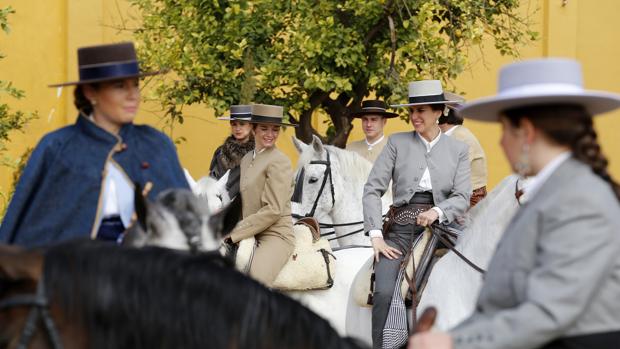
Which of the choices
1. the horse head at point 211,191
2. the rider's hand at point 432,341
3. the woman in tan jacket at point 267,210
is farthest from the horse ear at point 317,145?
the rider's hand at point 432,341

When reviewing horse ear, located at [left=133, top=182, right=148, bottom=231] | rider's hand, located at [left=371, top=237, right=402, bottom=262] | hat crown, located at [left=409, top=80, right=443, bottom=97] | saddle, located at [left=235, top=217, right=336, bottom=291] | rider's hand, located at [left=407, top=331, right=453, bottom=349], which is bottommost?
saddle, located at [left=235, top=217, right=336, bottom=291]

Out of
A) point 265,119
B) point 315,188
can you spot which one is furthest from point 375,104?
point 265,119

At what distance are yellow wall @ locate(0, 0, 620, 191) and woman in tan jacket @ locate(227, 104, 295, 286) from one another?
348 centimetres

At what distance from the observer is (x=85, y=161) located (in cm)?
430

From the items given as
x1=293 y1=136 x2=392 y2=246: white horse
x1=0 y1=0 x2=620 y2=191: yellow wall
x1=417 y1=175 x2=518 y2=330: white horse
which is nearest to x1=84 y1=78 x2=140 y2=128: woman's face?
x1=417 y1=175 x2=518 y2=330: white horse

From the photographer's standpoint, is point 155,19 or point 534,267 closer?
point 534,267

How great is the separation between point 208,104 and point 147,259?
795 cm

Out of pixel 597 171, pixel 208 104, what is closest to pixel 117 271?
pixel 597 171

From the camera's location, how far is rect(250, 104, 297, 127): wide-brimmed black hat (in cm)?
876

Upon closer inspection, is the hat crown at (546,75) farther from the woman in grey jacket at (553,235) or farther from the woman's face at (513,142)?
the woman's face at (513,142)

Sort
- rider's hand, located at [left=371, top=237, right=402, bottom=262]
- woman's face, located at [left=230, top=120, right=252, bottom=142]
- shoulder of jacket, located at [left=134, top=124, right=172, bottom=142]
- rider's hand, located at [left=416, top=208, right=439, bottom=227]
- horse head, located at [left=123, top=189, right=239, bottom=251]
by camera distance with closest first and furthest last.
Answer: horse head, located at [left=123, top=189, right=239, bottom=251]
shoulder of jacket, located at [left=134, top=124, right=172, bottom=142]
rider's hand, located at [left=416, top=208, right=439, bottom=227]
rider's hand, located at [left=371, top=237, right=402, bottom=262]
woman's face, located at [left=230, top=120, right=252, bottom=142]

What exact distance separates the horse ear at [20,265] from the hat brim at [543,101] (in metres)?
1.27

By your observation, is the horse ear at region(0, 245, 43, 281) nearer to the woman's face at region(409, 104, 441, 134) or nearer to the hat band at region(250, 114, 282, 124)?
the woman's face at region(409, 104, 441, 134)

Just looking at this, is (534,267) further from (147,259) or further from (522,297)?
(147,259)
